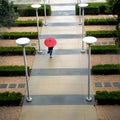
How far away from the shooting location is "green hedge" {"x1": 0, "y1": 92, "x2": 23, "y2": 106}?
49.6 ft

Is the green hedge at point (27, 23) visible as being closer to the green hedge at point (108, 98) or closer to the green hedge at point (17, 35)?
the green hedge at point (17, 35)

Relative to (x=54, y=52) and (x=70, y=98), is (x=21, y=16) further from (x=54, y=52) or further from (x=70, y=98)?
(x=70, y=98)

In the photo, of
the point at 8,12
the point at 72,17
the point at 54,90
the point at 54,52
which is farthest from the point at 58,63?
the point at 72,17

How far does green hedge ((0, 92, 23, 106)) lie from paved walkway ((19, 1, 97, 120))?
0.42 m

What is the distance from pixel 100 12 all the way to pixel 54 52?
7159mm

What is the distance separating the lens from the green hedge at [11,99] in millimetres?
15133

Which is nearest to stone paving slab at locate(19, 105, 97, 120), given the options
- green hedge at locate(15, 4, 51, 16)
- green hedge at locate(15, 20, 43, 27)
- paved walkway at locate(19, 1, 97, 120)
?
paved walkway at locate(19, 1, 97, 120)

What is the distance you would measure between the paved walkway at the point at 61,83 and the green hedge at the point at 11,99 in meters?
0.42

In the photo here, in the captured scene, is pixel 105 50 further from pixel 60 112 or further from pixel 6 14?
pixel 6 14

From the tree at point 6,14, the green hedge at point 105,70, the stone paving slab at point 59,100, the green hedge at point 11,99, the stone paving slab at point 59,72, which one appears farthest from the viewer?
the stone paving slab at point 59,72

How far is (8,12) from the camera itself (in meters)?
17.5

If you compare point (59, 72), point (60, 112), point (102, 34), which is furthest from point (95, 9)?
point (60, 112)

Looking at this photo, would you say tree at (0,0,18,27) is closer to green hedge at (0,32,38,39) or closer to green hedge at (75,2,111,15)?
green hedge at (0,32,38,39)

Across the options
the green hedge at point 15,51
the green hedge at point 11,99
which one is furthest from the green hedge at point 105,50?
the green hedge at point 11,99
